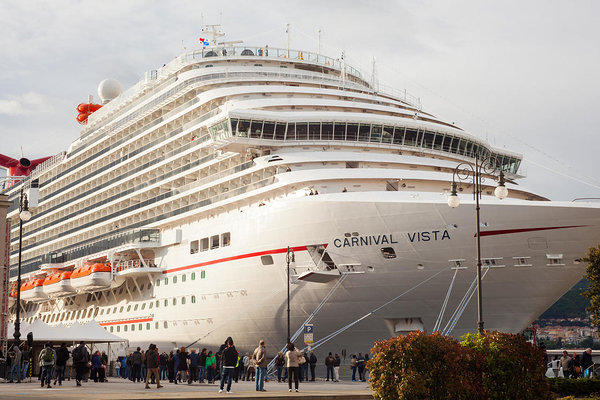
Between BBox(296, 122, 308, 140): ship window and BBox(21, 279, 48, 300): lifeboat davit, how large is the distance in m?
22.7

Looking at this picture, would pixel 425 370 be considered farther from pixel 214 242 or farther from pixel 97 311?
pixel 97 311

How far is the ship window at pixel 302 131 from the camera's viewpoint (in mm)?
34500

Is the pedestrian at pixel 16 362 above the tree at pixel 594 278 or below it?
below

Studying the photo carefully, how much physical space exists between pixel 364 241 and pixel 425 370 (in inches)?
583

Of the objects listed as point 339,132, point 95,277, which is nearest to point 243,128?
point 339,132

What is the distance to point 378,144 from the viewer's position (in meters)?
34.7

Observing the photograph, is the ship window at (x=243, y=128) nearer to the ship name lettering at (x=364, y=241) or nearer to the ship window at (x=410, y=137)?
the ship window at (x=410, y=137)

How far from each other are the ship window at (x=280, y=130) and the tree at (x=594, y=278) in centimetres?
1376

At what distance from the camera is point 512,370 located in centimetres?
1459

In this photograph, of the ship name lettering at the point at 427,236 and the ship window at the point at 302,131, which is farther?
the ship window at the point at 302,131

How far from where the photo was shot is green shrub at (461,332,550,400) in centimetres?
1449

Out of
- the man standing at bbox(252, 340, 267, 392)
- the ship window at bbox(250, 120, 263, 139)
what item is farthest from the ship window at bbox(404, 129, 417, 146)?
the man standing at bbox(252, 340, 267, 392)

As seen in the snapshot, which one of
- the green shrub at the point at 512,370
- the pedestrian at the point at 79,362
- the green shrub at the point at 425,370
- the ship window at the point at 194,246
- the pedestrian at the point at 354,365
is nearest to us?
the green shrub at the point at 425,370

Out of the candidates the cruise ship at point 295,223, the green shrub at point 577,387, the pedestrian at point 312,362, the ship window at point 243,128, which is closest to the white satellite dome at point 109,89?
the cruise ship at point 295,223
